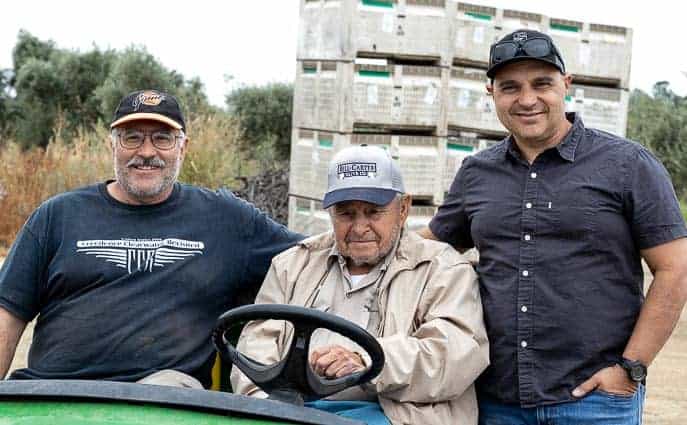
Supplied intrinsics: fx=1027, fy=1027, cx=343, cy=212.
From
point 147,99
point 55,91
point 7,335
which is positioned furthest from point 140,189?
point 55,91

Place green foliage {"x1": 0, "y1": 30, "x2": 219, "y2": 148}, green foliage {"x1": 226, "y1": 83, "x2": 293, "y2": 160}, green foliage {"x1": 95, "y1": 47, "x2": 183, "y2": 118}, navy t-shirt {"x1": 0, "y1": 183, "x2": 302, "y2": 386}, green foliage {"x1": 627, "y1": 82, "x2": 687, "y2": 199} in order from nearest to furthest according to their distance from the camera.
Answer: navy t-shirt {"x1": 0, "y1": 183, "x2": 302, "y2": 386}, green foliage {"x1": 627, "y1": 82, "x2": 687, "y2": 199}, green foliage {"x1": 226, "y1": 83, "x2": 293, "y2": 160}, green foliage {"x1": 95, "y1": 47, "x2": 183, "y2": 118}, green foliage {"x1": 0, "y1": 30, "x2": 219, "y2": 148}

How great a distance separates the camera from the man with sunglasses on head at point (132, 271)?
3.66m

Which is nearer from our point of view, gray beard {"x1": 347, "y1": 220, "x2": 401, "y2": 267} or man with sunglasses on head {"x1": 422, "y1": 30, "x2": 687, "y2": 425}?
man with sunglasses on head {"x1": 422, "y1": 30, "x2": 687, "y2": 425}

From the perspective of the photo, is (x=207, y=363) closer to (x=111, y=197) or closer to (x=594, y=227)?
(x=111, y=197)

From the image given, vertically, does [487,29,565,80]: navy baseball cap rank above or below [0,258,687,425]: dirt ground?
above

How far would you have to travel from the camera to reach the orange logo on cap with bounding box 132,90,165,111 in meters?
3.84

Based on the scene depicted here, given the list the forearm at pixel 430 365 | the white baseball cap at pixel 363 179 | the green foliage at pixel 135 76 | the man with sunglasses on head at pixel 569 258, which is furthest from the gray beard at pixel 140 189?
the green foliage at pixel 135 76

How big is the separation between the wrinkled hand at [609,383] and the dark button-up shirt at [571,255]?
28 millimetres

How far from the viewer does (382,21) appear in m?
8.69

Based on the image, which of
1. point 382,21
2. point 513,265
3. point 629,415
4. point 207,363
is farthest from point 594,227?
point 382,21

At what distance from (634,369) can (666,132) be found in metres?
16.0

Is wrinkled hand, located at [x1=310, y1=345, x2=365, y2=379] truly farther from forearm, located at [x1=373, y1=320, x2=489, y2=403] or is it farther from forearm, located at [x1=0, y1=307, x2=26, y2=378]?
forearm, located at [x1=0, y1=307, x2=26, y2=378]

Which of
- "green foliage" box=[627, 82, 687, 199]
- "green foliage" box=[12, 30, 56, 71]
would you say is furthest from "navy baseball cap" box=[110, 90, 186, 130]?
"green foliage" box=[12, 30, 56, 71]

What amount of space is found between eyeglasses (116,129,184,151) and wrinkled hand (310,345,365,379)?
1215 millimetres
